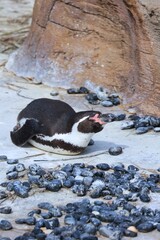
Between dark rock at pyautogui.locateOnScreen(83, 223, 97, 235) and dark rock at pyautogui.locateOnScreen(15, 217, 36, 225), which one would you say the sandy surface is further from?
dark rock at pyautogui.locateOnScreen(83, 223, 97, 235)

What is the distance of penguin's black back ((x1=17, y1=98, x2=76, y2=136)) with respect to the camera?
22.8 ft

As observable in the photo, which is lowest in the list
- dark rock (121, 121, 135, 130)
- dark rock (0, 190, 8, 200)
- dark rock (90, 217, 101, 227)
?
dark rock (121, 121, 135, 130)

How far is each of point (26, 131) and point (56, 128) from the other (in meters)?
0.24

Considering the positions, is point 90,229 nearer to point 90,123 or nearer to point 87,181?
point 87,181

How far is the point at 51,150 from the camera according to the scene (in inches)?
274

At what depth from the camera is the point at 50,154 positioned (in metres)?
6.95

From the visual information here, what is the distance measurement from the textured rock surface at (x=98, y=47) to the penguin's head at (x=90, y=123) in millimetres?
1137

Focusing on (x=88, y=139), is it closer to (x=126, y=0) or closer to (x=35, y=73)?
(x=126, y=0)

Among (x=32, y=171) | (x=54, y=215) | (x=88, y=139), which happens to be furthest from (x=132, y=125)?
(x=54, y=215)


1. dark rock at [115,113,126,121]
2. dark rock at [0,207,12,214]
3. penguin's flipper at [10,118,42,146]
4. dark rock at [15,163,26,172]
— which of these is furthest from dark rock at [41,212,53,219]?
dark rock at [115,113,126,121]

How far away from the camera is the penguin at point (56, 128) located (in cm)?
684

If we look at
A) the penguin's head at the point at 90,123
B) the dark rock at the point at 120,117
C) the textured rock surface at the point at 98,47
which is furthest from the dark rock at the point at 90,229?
the textured rock surface at the point at 98,47

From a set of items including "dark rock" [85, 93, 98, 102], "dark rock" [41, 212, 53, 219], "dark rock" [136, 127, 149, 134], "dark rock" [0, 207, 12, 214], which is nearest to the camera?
"dark rock" [41, 212, 53, 219]

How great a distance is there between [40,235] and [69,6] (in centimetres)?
370
